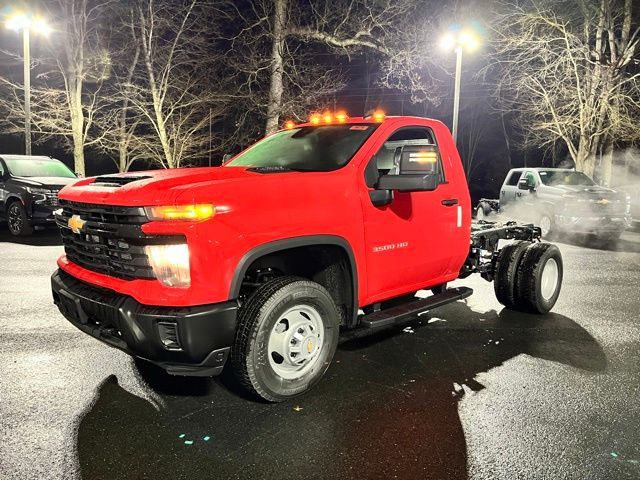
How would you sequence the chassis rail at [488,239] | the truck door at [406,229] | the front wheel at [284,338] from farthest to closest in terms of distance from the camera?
the chassis rail at [488,239] < the truck door at [406,229] < the front wheel at [284,338]

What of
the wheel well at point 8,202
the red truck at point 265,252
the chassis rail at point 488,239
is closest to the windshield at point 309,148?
the red truck at point 265,252

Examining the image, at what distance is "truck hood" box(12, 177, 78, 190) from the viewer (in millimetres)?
11547

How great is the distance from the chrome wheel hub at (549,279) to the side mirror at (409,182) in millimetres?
2882

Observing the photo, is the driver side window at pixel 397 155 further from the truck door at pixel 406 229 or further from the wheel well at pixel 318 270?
the wheel well at pixel 318 270

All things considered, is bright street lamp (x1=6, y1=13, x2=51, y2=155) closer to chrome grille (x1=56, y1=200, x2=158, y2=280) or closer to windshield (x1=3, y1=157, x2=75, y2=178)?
windshield (x1=3, y1=157, x2=75, y2=178)

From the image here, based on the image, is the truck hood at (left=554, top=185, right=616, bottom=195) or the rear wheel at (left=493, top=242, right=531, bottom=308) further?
the truck hood at (left=554, top=185, right=616, bottom=195)

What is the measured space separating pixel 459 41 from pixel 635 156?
2215 cm

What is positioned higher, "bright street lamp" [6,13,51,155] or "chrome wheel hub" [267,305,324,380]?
"bright street lamp" [6,13,51,155]

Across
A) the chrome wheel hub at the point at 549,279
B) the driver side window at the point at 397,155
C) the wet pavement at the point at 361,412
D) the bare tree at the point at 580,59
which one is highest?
the bare tree at the point at 580,59

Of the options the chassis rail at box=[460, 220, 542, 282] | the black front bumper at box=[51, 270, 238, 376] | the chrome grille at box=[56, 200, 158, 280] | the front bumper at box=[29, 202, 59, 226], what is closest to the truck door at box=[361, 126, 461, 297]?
the chassis rail at box=[460, 220, 542, 282]

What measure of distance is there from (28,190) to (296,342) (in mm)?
10065

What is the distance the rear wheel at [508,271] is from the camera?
6.04 metres

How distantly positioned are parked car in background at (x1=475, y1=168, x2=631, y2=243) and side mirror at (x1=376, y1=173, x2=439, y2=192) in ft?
26.8

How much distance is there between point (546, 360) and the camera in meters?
4.71
